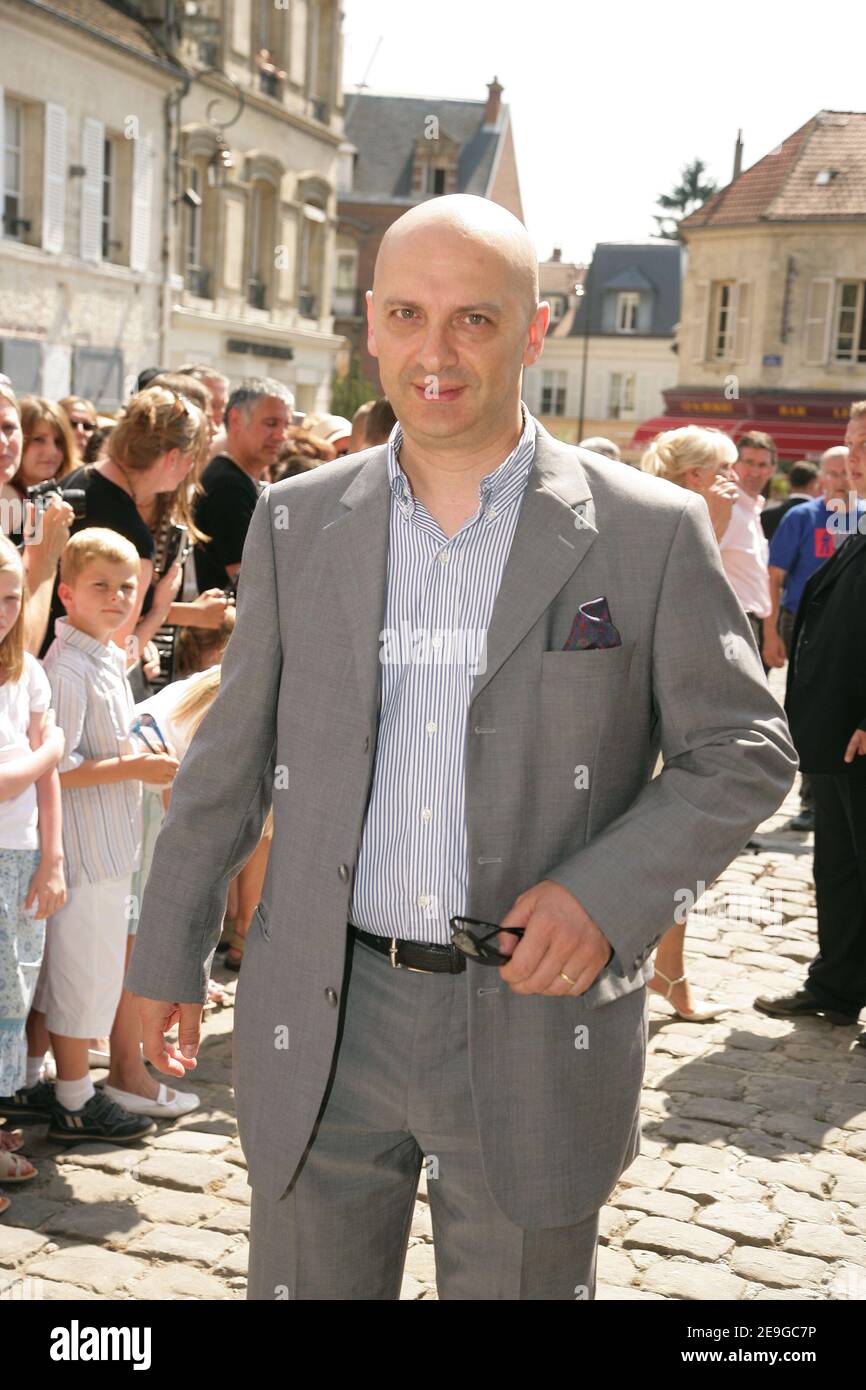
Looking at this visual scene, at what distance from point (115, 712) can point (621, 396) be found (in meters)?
64.9

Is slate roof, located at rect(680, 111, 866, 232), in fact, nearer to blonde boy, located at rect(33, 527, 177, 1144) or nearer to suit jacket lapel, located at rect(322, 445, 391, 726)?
blonde boy, located at rect(33, 527, 177, 1144)

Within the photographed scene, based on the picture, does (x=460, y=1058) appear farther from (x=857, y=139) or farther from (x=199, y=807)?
(x=857, y=139)

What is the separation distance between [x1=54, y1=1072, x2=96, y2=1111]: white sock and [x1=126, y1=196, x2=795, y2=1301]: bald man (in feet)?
8.05

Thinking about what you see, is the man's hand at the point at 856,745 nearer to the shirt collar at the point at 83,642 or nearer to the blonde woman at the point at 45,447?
the shirt collar at the point at 83,642

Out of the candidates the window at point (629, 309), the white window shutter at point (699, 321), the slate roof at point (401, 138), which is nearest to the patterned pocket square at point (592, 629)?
the white window shutter at point (699, 321)

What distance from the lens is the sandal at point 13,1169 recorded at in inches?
179

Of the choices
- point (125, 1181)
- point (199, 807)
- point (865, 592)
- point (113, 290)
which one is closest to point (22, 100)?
point (113, 290)

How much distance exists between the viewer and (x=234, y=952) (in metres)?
6.69

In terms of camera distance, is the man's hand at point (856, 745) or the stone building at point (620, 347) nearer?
the man's hand at point (856, 745)

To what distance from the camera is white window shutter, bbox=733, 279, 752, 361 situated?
1556 inches

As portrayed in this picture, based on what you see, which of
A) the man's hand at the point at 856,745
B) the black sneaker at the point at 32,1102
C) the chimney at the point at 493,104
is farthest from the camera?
the chimney at the point at 493,104

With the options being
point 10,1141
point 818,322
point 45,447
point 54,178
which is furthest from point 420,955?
point 818,322

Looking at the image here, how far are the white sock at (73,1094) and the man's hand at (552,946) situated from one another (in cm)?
301

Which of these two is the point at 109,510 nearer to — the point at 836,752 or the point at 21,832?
the point at 21,832
